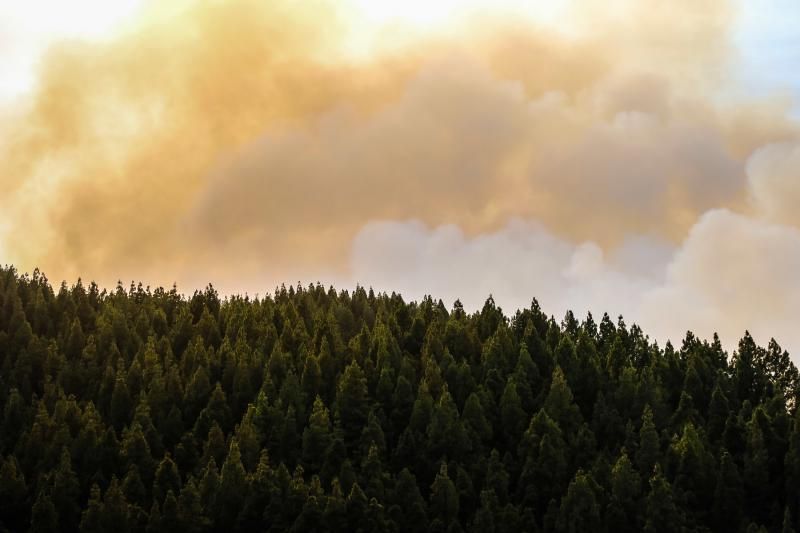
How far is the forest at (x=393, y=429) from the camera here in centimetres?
11369

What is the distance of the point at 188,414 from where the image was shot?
144 metres

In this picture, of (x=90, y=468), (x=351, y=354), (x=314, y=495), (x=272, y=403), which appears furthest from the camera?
(x=351, y=354)

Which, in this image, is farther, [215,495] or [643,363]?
[643,363]

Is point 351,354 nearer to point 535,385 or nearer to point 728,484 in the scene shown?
point 535,385

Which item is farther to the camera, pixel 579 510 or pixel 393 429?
pixel 393 429

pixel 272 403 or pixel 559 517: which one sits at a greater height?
pixel 272 403

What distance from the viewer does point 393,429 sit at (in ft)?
451

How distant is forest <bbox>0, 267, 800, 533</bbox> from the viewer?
4476 inches

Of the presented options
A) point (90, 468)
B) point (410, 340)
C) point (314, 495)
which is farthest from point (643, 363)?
point (90, 468)

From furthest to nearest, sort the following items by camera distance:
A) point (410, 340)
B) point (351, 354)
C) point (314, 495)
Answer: point (410, 340) < point (351, 354) < point (314, 495)

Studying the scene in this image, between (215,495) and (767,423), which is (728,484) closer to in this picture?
(767,423)

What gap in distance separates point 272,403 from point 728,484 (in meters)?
56.8

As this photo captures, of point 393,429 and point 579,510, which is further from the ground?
point 393,429

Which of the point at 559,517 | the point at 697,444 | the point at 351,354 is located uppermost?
the point at 351,354
